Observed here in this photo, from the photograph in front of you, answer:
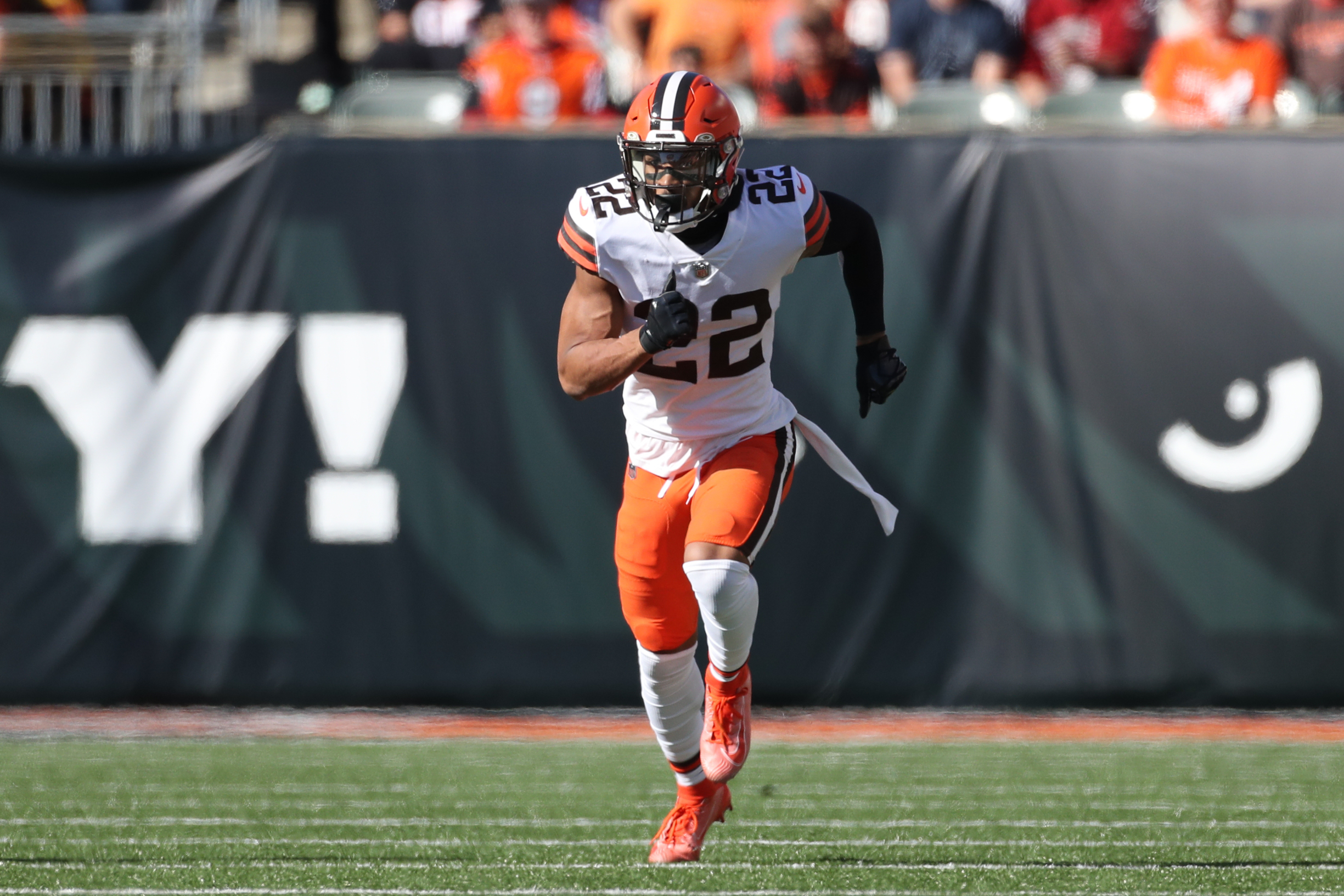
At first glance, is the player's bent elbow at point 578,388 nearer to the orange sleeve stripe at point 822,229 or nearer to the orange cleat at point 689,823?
the orange sleeve stripe at point 822,229

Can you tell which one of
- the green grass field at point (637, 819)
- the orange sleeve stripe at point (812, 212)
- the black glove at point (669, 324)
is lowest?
the green grass field at point (637, 819)

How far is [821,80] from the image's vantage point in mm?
7957

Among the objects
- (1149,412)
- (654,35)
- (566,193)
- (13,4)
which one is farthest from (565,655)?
(13,4)

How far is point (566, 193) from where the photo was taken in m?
7.33

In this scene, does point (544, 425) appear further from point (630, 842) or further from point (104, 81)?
point (104, 81)

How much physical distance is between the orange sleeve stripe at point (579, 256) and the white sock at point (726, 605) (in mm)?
812

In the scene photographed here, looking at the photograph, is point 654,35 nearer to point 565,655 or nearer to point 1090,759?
point 565,655

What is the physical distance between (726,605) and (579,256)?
0.99 metres

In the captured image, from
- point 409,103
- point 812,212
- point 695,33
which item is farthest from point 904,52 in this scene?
point 812,212

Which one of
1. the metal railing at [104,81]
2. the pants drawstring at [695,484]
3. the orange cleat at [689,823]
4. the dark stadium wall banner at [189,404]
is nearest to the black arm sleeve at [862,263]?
the pants drawstring at [695,484]

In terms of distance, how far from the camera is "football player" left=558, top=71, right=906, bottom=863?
163 inches

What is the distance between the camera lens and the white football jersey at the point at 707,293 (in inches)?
168

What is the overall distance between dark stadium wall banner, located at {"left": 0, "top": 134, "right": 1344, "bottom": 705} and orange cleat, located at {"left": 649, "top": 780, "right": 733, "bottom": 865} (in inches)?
107

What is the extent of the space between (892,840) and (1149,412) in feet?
10.5
